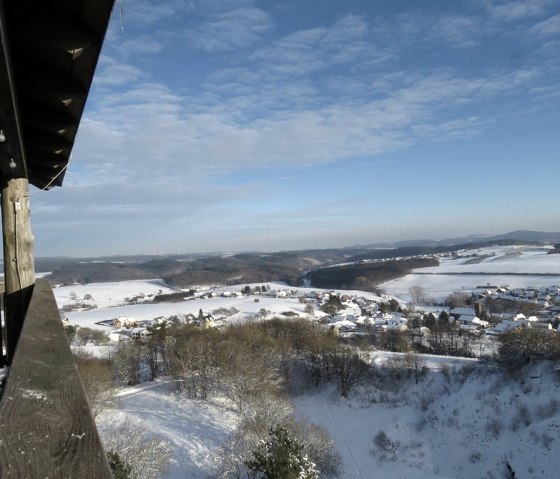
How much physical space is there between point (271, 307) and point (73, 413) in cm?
8371

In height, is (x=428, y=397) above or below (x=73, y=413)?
below

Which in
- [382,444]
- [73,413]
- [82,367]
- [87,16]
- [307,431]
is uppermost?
[87,16]

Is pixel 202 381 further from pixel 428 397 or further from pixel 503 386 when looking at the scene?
pixel 503 386

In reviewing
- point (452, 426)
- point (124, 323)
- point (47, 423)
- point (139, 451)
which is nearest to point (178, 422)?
point (139, 451)

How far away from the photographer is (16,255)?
377 cm

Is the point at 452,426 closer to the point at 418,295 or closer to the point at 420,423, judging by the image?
the point at 420,423

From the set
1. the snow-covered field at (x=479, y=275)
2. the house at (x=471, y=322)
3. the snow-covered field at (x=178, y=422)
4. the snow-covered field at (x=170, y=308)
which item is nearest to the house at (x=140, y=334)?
the snow-covered field at (x=170, y=308)

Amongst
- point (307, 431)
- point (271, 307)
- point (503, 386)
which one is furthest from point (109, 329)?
point (503, 386)

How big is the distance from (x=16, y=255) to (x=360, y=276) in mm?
133977

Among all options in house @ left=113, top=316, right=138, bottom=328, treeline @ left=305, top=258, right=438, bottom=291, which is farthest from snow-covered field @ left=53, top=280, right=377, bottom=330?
treeline @ left=305, top=258, right=438, bottom=291

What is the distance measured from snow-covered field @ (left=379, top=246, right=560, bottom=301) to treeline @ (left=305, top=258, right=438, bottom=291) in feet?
12.3

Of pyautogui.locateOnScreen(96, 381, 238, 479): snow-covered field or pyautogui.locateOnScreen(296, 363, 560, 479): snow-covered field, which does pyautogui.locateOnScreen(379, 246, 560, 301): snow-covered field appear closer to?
pyautogui.locateOnScreen(296, 363, 560, 479): snow-covered field

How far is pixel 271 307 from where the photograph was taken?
83875mm

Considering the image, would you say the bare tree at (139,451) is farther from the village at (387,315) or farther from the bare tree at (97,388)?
the village at (387,315)
